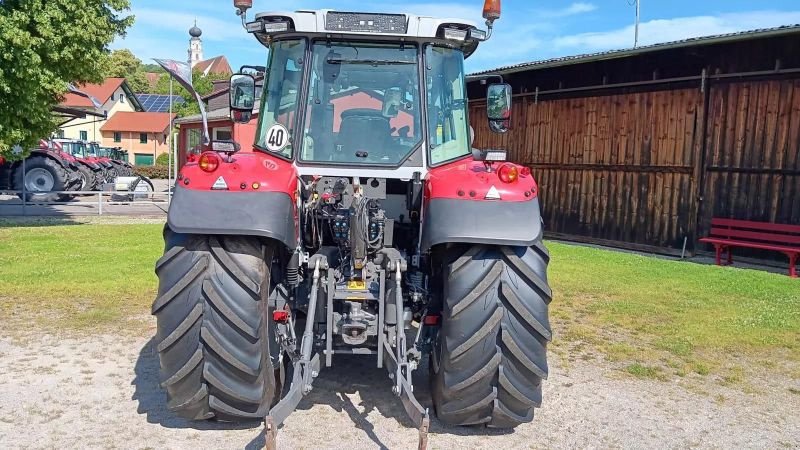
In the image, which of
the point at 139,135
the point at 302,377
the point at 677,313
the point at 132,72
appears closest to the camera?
the point at 302,377

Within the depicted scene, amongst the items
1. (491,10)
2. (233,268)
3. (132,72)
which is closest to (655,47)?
(491,10)

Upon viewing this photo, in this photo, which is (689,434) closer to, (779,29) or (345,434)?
(345,434)

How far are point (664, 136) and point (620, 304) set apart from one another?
5.74 meters

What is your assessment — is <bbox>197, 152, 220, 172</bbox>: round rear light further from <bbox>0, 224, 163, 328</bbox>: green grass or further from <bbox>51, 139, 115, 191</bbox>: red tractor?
<bbox>51, 139, 115, 191</bbox>: red tractor

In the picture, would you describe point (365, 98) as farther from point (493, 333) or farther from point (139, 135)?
point (139, 135)

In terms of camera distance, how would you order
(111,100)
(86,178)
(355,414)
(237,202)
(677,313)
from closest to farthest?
(237,202)
(355,414)
(677,313)
(86,178)
(111,100)

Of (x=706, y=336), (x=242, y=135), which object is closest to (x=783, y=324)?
(x=706, y=336)

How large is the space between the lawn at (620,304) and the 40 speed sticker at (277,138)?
302 centimetres

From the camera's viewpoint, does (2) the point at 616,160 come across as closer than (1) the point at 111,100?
Yes

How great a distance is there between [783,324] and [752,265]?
176 inches

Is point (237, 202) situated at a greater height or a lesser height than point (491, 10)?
lesser

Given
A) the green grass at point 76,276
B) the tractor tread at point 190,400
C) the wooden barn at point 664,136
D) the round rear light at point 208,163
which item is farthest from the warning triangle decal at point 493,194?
the wooden barn at point 664,136

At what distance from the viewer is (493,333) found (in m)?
3.85

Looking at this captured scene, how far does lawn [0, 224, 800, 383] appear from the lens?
6137mm
